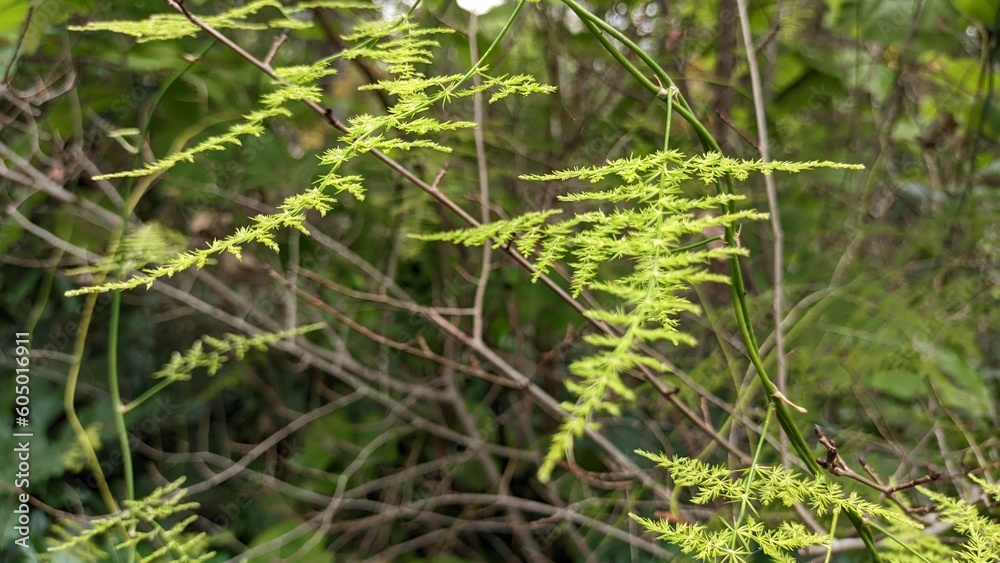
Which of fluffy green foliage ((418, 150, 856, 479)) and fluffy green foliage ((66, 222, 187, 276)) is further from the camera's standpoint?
fluffy green foliage ((66, 222, 187, 276))

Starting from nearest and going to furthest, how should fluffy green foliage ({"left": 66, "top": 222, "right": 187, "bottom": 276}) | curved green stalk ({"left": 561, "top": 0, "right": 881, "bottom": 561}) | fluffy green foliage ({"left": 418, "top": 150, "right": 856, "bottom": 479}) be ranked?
1. fluffy green foliage ({"left": 418, "top": 150, "right": 856, "bottom": 479})
2. curved green stalk ({"left": 561, "top": 0, "right": 881, "bottom": 561})
3. fluffy green foliage ({"left": 66, "top": 222, "right": 187, "bottom": 276})

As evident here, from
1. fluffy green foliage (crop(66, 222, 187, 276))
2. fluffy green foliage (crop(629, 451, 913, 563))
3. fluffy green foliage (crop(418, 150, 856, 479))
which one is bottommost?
fluffy green foliage (crop(629, 451, 913, 563))

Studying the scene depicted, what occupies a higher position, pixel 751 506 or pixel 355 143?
pixel 355 143

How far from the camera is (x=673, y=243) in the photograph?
1.12 feet

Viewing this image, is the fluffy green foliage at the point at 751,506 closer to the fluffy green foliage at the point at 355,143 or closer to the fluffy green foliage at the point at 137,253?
the fluffy green foliage at the point at 355,143

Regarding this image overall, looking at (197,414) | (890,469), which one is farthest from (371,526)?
(890,469)

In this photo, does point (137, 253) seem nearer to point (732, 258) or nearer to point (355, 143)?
point (355, 143)

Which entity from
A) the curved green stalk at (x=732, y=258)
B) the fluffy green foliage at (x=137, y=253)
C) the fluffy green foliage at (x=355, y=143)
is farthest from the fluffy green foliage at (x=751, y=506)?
the fluffy green foliage at (x=137, y=253)

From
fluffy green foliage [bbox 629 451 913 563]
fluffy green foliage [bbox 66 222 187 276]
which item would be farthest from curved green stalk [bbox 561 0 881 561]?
fluffy green foliage [bbox 66 222 187 276]

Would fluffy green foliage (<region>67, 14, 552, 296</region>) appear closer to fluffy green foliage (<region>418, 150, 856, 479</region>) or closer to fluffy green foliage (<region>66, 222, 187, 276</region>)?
fluffy green foliage (<region>418, 150, 856, 479</region>)

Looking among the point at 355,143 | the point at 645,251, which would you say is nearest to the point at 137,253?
the point at 355,143

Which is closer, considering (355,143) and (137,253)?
(355,143)

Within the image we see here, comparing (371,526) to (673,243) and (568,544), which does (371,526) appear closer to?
(568,544)

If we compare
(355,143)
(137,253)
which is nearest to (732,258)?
(355,143)
